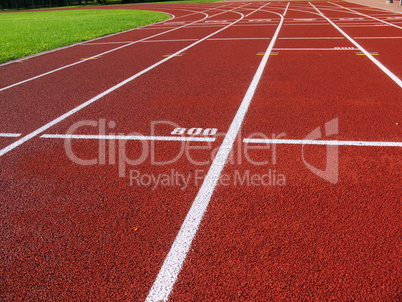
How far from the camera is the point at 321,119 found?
567 cm

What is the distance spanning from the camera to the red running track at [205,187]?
2.84 m

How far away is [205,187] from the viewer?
13.3ft

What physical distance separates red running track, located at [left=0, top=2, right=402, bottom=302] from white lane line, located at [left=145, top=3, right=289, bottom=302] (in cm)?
1

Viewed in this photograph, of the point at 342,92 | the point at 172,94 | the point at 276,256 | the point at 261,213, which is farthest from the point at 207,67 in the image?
the point at 276,256

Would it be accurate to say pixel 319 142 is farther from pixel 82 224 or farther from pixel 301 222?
pixel 82 224

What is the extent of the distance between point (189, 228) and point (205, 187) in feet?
2.40

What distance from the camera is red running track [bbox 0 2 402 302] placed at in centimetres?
284

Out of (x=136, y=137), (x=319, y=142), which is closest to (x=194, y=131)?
(x=136, y=137)

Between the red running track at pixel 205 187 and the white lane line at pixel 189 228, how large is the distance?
0.01m

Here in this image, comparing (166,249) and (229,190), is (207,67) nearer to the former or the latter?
(229,190)

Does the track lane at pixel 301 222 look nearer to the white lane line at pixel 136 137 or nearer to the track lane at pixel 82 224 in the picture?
the track lane at pixel 82 224

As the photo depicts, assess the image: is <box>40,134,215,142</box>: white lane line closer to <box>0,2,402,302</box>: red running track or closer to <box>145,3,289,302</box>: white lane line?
<box>0,2,402,302</box>: red running track

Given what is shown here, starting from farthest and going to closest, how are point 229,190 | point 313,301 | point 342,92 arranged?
point 342,92, point 229,190, point 313,301

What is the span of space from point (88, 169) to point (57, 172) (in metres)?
0.35
